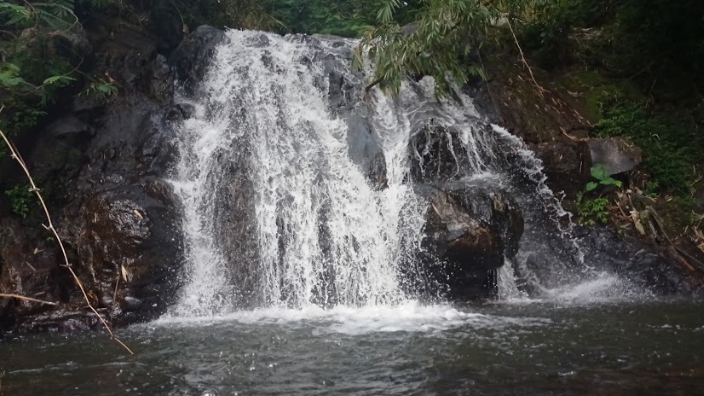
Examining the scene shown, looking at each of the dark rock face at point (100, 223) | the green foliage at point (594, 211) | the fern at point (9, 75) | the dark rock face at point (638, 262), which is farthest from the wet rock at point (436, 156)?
the fern at point (9, 75)

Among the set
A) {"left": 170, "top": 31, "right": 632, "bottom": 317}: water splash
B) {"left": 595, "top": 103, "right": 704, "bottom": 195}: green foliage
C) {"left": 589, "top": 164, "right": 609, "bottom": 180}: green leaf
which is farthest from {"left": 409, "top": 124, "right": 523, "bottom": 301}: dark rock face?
{"left": 595, "top": 103, "right": 704, "bottom": 195}: green foliage

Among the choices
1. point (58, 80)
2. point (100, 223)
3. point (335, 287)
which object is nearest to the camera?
point (100, 223)

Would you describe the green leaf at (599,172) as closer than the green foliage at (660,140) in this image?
Yes

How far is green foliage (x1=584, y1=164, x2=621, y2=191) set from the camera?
9570mm

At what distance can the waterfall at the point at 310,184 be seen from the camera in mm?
8414

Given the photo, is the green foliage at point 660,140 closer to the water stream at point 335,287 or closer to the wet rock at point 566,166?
the wet rock at point 566,166

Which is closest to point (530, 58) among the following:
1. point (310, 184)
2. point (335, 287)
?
point (310, 184)

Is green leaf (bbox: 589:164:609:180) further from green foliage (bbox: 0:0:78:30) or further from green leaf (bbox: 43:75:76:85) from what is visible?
green foliage (bbox: 0:0:78:30)

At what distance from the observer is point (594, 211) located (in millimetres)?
9555

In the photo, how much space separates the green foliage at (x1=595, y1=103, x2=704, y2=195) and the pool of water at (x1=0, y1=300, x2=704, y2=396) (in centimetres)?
291

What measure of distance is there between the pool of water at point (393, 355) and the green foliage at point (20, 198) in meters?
2.11

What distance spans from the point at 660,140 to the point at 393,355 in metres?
6.91

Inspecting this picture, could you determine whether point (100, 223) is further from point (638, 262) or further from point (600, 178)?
point (638, 262)

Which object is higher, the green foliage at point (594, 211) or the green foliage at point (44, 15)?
the green foliage at point (44, 15)
